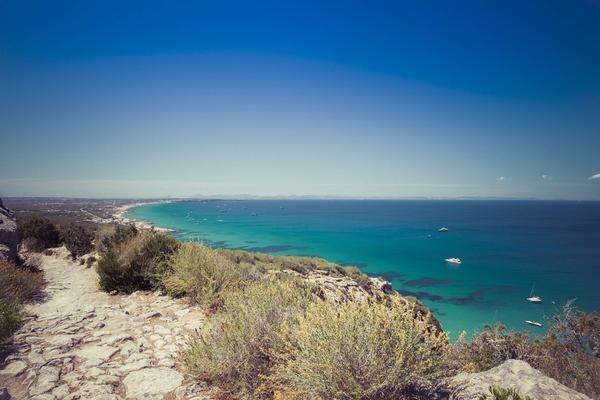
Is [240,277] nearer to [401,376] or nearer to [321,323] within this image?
[321,323]

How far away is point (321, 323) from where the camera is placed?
288cm

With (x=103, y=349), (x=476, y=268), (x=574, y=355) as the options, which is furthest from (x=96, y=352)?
(x=476, y=268)

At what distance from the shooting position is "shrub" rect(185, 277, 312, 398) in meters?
3.28

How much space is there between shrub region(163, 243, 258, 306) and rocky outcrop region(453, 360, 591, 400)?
445 centimetres

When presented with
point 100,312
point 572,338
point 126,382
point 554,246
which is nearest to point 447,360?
point 126,382

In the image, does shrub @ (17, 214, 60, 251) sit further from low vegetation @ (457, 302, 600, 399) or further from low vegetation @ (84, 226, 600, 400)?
low vegetation @ (457, 302, 600, 399)

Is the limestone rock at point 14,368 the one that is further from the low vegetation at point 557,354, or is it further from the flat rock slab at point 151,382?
the low vegetation at point 557,354

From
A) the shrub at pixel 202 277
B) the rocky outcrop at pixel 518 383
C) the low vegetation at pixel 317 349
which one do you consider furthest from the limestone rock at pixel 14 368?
the rocky outcrop at pixel 518 383

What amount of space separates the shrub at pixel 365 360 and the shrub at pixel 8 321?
413 cm

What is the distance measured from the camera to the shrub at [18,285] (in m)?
5.64

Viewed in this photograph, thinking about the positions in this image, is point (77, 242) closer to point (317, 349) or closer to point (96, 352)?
point (96, 352)

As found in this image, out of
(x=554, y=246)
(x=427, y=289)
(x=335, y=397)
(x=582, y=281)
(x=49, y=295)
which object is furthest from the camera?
(x=554, y=246)

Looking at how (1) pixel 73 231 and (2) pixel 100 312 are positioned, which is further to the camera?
(1) pixel 73 231

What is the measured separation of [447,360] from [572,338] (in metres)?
12.1
